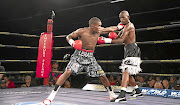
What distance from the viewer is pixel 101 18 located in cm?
653

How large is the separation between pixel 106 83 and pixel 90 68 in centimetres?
29

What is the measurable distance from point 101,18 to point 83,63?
435 centimetres

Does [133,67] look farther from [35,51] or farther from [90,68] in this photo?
[35,51]

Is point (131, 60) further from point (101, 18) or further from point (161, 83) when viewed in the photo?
point (101, 18)

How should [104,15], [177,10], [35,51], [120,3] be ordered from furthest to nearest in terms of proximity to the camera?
1. [35,51]
2. [104,15]
3. [177,10]
4. [120,3]

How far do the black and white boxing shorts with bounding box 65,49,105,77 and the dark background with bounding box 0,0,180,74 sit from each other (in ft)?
9.76

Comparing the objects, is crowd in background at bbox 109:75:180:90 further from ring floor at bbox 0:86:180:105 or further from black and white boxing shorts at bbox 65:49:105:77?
black and white boxing shorts at bbox 65:49:105:77

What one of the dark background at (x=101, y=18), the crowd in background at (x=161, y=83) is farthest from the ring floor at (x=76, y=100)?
the dark background at (x=101, y=18)

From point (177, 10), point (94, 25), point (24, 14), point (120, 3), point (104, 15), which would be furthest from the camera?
point (24, 14)

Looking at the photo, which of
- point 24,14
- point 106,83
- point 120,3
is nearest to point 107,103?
point 106,83

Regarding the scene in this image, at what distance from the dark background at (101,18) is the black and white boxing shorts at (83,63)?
9.76 feet

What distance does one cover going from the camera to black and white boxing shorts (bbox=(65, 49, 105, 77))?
230 cm

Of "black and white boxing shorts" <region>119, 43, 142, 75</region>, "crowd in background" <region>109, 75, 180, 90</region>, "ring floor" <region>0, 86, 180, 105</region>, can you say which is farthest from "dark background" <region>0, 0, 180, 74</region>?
"ring floor" <region>0, 86, 180, 105</region>

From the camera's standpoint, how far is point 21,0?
5492mm
